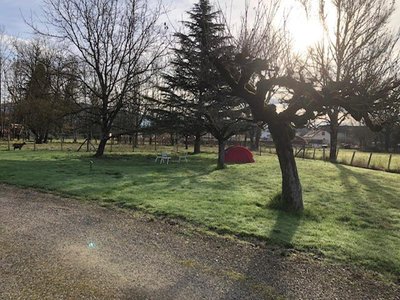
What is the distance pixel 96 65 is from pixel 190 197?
51.0ft

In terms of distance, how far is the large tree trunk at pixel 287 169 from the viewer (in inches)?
348

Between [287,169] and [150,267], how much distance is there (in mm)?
4954

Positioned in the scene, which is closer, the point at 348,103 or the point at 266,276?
the point at 266,276

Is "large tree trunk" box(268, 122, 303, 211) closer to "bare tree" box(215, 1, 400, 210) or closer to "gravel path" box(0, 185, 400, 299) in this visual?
"bare tree" box(215, 1, 400, 210)

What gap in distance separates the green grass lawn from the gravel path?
730mm

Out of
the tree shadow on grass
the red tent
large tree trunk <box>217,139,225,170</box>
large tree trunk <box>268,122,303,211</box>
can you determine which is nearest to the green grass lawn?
the tree shadow on grass

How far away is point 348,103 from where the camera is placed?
7637 mm

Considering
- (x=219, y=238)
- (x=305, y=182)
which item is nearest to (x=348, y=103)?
(x=219, y=238)

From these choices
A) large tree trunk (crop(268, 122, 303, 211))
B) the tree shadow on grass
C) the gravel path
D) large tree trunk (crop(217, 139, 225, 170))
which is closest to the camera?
the gravel path

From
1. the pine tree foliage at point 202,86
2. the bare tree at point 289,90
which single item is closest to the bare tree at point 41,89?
the pine tree foliage at point 202,86

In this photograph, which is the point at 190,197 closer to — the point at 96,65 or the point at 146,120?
the point at 96,65

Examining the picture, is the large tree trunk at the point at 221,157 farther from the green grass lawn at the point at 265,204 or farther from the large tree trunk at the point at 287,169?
the large tree trunk at the point at 287,169

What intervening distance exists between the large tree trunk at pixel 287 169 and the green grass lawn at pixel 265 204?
1.18ft

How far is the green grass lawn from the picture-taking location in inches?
251
